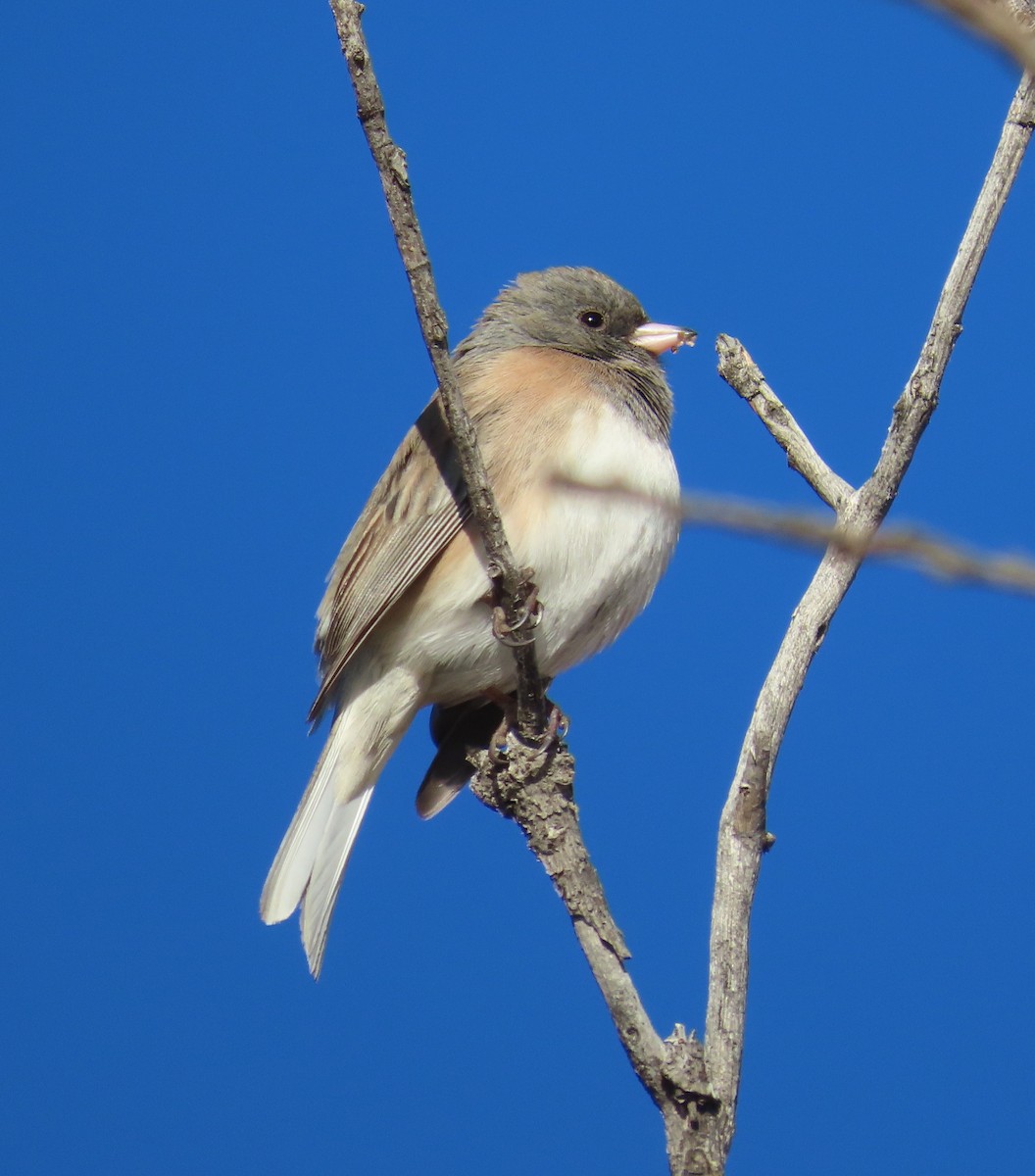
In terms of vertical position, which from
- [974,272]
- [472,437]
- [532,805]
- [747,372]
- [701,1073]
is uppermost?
[747,372]

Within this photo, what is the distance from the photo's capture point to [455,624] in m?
2.43

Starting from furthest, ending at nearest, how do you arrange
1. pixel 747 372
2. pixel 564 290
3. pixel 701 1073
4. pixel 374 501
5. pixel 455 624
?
pixel 564 290 → pixel 374 501 → pixel 455 624 → pixel 747 372 → pixel 701 1073

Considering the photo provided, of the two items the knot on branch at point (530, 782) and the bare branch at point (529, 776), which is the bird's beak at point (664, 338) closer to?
the bare branch at point (529, 776)

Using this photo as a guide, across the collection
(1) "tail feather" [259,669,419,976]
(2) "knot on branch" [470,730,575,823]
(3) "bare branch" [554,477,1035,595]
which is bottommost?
(3) "bare branch" [554,477,1035,595]

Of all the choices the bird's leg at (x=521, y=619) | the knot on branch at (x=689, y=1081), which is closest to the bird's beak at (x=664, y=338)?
the bird's leg at (x=521, y=619)

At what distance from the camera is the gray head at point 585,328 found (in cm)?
269

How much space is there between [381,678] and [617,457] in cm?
63

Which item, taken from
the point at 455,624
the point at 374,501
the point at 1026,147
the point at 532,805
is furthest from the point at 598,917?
the point at 1026,147

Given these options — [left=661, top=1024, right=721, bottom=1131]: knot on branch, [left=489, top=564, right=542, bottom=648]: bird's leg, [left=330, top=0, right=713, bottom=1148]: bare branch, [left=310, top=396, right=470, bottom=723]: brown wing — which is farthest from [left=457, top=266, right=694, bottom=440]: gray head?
[left=661, top=1024, right=721, bottom=1131]: knot on branch

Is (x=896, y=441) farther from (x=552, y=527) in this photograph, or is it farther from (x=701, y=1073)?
(x=701, y=1073)

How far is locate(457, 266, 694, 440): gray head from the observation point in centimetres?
269

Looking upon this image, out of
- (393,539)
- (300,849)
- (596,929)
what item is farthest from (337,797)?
(596,929)

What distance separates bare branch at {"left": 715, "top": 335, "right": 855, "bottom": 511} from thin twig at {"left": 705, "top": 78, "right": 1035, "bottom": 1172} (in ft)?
0.43

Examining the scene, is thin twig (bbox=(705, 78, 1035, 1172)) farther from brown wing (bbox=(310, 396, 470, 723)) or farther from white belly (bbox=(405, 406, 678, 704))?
brown wing (bbox=(310, 396, 470, 723))
